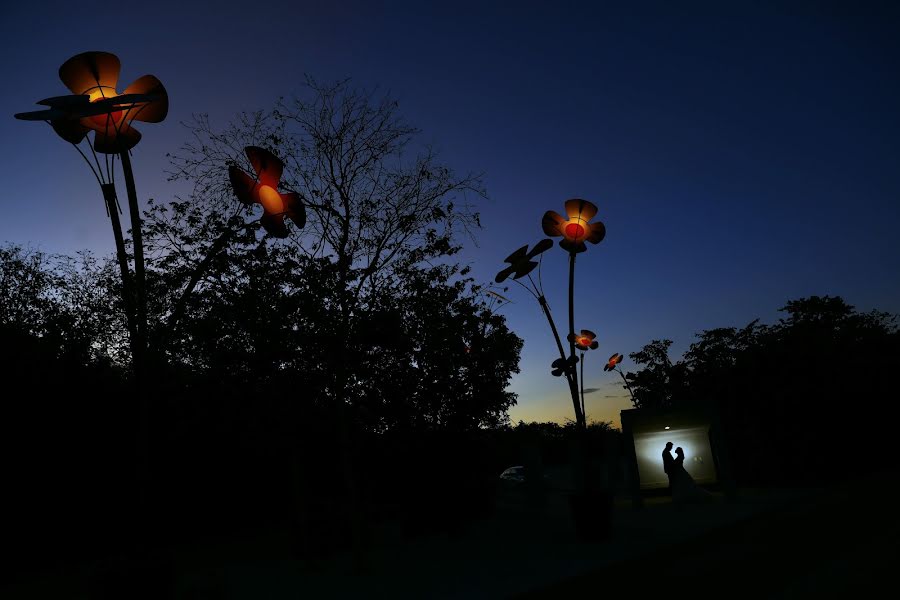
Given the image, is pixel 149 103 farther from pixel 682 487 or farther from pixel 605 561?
pixel 682 487

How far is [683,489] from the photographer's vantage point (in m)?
14.5

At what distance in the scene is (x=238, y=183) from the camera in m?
5.88

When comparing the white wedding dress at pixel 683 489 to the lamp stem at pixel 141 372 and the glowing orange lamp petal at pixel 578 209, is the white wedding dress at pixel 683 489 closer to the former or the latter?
the glowing orange lamp petal at pixel 578 209

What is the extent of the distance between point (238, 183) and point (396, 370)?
17.1 ft

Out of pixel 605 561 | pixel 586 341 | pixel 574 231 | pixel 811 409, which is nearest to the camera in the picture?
pixel 605 561

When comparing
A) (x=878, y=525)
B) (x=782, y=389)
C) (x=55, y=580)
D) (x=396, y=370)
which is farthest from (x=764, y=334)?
(x=55, y=580)

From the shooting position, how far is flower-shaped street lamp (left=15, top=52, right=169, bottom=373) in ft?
18.1

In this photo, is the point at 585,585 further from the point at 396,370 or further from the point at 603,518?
the point at 396,370

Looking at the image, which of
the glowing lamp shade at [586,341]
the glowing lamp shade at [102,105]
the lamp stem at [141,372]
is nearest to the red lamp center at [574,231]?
the glowing lamp shade at [586,341]

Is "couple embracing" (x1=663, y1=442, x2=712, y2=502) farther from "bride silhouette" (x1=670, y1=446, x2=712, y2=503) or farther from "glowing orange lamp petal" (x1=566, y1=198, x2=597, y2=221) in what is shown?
"glowing orange lamp petal" (x1=566, y1=198, x2=597, y2=221)

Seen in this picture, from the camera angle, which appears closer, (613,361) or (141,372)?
(141,372)

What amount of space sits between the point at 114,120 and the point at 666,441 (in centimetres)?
1655

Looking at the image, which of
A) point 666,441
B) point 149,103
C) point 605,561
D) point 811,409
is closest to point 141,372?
point 149,103

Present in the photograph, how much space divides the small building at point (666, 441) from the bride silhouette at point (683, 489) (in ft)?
3.14
